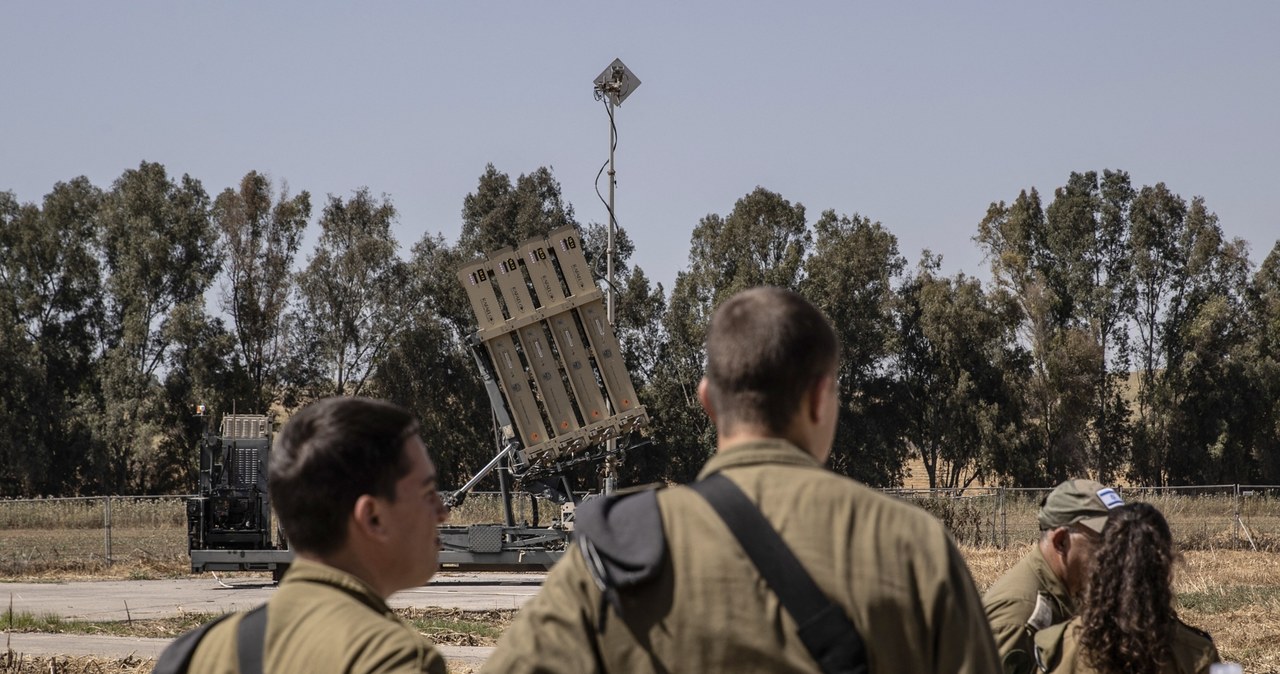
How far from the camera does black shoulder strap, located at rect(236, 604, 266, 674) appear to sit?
2461 millimetres

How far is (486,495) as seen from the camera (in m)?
32.2

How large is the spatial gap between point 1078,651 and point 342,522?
7.14 ft

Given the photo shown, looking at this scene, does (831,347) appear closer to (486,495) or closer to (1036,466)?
(486,495)

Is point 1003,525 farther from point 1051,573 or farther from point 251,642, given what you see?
point 251,642

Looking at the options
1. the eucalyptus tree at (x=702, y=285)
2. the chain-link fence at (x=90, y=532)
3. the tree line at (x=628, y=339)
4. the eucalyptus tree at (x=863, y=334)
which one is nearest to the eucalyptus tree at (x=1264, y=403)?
the tree line at (x=628, y=339)

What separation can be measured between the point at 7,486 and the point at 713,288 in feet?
83.0

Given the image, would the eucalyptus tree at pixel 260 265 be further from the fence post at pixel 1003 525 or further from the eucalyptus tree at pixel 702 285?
the fence post at pixel 1003 525

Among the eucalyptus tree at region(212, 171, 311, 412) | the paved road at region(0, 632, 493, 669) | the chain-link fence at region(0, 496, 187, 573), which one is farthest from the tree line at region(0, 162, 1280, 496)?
the paved road at region(0, 632, 493, 669)

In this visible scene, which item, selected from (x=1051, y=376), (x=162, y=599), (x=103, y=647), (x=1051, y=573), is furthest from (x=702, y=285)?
(x=1051, y=573)

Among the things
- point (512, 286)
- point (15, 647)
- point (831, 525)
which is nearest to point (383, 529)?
point (831, 525)

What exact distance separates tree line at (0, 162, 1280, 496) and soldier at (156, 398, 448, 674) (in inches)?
1718

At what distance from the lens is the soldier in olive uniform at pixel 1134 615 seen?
12.0 feet

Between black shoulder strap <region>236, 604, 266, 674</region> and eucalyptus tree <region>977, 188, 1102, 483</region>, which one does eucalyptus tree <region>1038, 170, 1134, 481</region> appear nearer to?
eucalyptus tree <region>977, 188, 1102, 483</region>

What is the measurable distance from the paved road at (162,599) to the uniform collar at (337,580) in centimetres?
874
